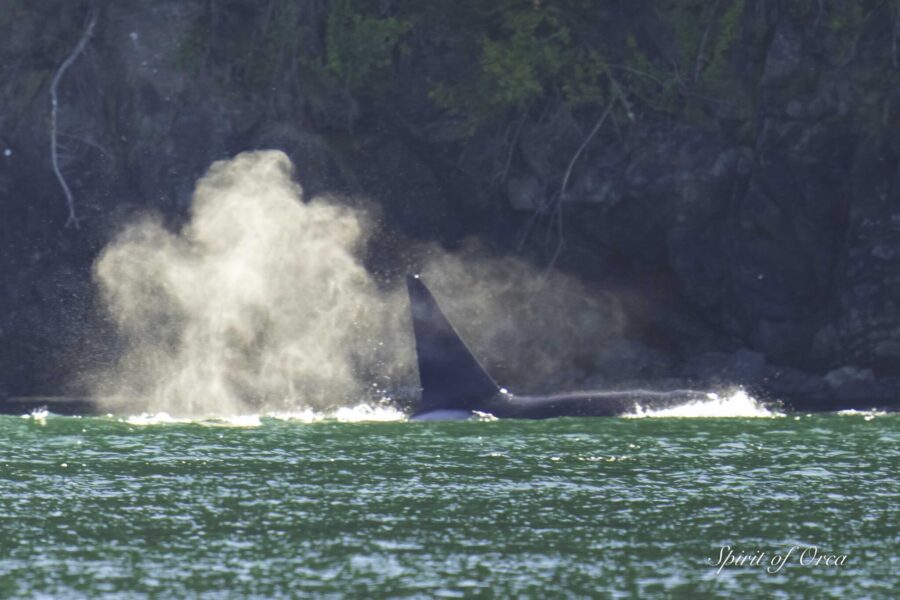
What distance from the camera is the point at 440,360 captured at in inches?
1257

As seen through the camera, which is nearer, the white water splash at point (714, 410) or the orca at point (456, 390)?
the white water splash at point (714, 410)

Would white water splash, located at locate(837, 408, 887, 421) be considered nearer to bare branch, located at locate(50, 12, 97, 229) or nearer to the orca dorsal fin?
the orca dorsal fin

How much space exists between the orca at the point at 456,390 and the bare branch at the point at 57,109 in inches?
512

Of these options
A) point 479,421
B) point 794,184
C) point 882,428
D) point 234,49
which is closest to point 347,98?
point 234,49

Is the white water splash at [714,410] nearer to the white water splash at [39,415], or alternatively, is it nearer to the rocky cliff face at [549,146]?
the rocky cliff face at [549,146]

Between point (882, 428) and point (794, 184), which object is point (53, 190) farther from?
point (882, 428)

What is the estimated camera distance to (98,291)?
41.8 m

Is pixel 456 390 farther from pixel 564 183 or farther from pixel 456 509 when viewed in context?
pixel 456 509

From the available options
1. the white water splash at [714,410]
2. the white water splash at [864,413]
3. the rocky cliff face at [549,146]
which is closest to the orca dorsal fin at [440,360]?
the white water splash at [714,410]

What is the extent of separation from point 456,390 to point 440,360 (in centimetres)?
66

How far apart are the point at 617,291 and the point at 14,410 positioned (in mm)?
14341

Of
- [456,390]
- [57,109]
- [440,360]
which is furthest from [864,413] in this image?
[57,109]

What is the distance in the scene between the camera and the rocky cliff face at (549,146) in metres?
37.7

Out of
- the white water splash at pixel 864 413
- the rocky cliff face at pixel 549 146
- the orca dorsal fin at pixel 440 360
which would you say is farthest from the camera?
the rocky cliff face at pixel 549 146
